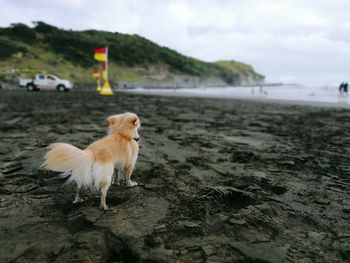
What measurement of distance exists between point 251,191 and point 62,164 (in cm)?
218

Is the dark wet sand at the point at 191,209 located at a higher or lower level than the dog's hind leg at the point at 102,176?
lower

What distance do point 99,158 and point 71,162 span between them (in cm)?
28

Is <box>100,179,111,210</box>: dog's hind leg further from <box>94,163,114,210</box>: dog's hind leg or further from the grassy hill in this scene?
the grassy hill

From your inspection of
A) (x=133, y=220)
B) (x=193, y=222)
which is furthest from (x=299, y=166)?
(x=133, y=220)

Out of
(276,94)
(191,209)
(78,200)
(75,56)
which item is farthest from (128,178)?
(75,56)

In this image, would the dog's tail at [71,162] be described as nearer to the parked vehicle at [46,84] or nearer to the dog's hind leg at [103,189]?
the dog's hind leg at [103,189]

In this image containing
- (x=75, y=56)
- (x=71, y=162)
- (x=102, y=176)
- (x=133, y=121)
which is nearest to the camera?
(x=71, y=162)

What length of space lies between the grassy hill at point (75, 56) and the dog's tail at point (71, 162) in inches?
1626

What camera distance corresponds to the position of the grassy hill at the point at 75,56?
50.2 m

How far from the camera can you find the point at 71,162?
319cm

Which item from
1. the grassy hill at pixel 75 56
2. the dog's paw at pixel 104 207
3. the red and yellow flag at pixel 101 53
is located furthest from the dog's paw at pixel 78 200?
the grassy hill at pixel 75 56

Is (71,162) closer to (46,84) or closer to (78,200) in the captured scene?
(78,200)

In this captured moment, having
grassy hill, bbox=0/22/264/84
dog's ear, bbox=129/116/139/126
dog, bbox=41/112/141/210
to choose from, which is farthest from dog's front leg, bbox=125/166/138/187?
grassy hill, bbox=0/22/264/84

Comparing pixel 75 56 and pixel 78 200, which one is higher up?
pixel 75 56
